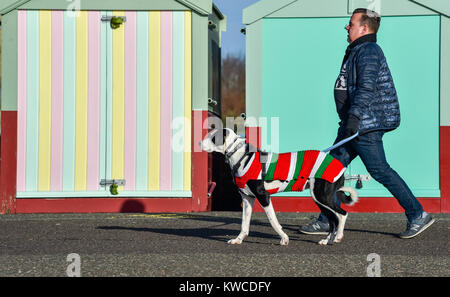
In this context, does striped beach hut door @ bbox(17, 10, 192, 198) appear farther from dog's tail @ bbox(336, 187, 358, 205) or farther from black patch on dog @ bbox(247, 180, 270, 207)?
black patch on dog @ bbox(247, 180, 270, 207)

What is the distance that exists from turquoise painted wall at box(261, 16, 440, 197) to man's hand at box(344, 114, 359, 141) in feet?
11.6

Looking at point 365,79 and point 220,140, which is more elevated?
point 365,79

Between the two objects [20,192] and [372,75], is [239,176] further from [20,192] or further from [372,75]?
[20,192]

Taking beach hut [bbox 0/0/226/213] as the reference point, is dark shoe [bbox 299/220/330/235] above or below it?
below

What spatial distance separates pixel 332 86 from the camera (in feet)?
30.9

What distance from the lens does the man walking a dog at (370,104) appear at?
5.98m

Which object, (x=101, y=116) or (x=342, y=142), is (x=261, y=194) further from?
(x=101, y=116)

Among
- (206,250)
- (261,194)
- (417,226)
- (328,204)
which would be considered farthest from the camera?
(417,226)

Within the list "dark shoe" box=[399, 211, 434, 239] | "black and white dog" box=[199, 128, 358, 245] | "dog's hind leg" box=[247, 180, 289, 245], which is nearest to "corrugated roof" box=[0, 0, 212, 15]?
"black and white dog" box=[199, 128, 358, 245]

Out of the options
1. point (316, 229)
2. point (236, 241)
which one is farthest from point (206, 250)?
point (316, 229)

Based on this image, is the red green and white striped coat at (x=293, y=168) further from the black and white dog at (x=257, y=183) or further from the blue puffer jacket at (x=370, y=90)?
the blue puffer jacket at (x=370, y=90)

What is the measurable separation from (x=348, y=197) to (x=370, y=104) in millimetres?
913

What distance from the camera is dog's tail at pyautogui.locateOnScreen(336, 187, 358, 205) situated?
5992mm

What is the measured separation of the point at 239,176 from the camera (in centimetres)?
564
